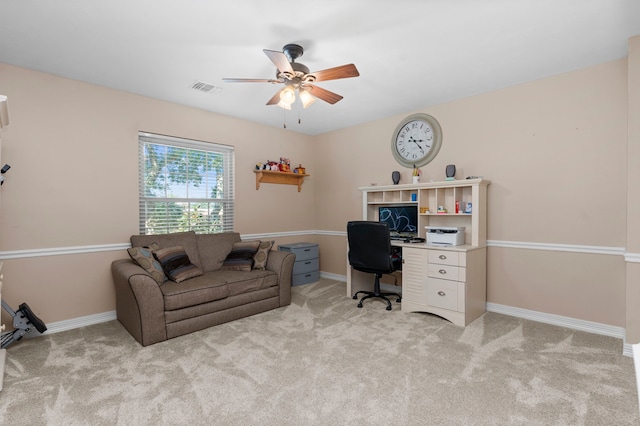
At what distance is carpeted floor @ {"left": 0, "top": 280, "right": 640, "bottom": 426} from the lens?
1.81 metres

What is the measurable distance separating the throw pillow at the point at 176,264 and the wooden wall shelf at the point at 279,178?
168 centimetres

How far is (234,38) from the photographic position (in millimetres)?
2412

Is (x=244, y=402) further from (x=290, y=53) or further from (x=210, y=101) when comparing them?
(x=210, y=101)

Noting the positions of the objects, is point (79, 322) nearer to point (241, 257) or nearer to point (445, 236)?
point (241, 257)

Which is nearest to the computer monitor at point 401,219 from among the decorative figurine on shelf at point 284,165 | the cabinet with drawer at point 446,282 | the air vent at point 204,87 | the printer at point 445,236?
the printer at point 445,236

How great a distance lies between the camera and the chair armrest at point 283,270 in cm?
372

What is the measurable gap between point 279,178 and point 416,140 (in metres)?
2.15

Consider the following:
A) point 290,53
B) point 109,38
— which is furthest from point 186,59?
point 290,53

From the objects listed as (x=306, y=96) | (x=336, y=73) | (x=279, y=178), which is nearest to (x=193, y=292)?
(x=306, y=96)

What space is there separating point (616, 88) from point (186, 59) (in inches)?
152

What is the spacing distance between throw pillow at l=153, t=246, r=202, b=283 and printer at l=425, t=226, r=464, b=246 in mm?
2619

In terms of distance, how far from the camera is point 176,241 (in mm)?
3654

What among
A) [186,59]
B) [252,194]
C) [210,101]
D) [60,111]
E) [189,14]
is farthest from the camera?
[252,194]

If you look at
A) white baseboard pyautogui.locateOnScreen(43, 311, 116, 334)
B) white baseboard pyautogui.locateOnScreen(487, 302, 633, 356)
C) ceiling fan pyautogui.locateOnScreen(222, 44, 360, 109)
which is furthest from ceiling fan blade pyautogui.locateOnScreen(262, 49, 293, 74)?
white baseboard pyautogui.locateOnScreen(487, 302, 633, 356)
